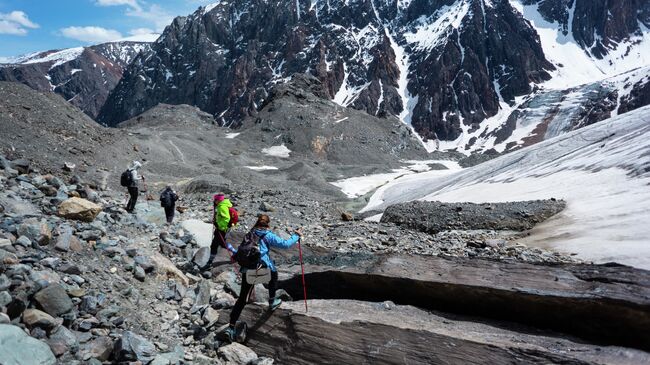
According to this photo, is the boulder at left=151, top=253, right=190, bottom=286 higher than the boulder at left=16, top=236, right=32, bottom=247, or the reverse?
the boulder at left=16, top=236, right=32, bottom=247

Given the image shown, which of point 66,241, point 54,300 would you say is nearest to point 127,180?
point 66,241

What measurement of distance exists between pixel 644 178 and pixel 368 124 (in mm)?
99826

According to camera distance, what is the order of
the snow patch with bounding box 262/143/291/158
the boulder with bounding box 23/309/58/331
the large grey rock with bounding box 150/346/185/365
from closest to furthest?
the boulder with bounding box 23/309/58/331, the large grey rock with bounding box 150/346/185/365, the snow patch with bounding box 262/143/291/158

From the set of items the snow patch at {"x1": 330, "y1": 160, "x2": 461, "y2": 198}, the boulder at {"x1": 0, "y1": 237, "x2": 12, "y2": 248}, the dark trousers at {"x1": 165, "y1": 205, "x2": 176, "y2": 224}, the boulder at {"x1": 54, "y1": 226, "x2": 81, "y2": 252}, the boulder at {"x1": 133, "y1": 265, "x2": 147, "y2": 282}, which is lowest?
the snow patch at {"x1": 330, "y1": 160, "x2": 461, "y2": 198}

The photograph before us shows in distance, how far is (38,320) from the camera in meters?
6.67

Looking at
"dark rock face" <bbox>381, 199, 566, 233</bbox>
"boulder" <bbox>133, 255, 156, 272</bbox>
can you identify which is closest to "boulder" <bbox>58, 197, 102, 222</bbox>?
"boulder" <bbox>133, 255, 156, 272</bbox>

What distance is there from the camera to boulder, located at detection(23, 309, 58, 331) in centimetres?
666

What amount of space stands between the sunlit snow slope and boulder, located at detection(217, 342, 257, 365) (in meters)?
8.88

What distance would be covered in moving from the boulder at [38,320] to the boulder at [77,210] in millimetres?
4821

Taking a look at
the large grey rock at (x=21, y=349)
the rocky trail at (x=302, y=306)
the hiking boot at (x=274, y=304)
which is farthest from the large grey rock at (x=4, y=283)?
the hiking boot at (x=274, y=304)

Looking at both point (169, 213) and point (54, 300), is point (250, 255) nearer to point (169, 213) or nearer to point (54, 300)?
point (54, 300)

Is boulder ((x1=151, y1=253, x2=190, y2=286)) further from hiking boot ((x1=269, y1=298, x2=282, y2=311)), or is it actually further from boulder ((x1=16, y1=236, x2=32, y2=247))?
hiking boot ((x1=269, y1=298, x2=282, y2=311))

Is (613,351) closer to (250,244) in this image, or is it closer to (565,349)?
(565,349)

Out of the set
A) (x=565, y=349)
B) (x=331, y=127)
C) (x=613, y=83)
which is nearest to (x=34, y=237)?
(x=565, y=349)
